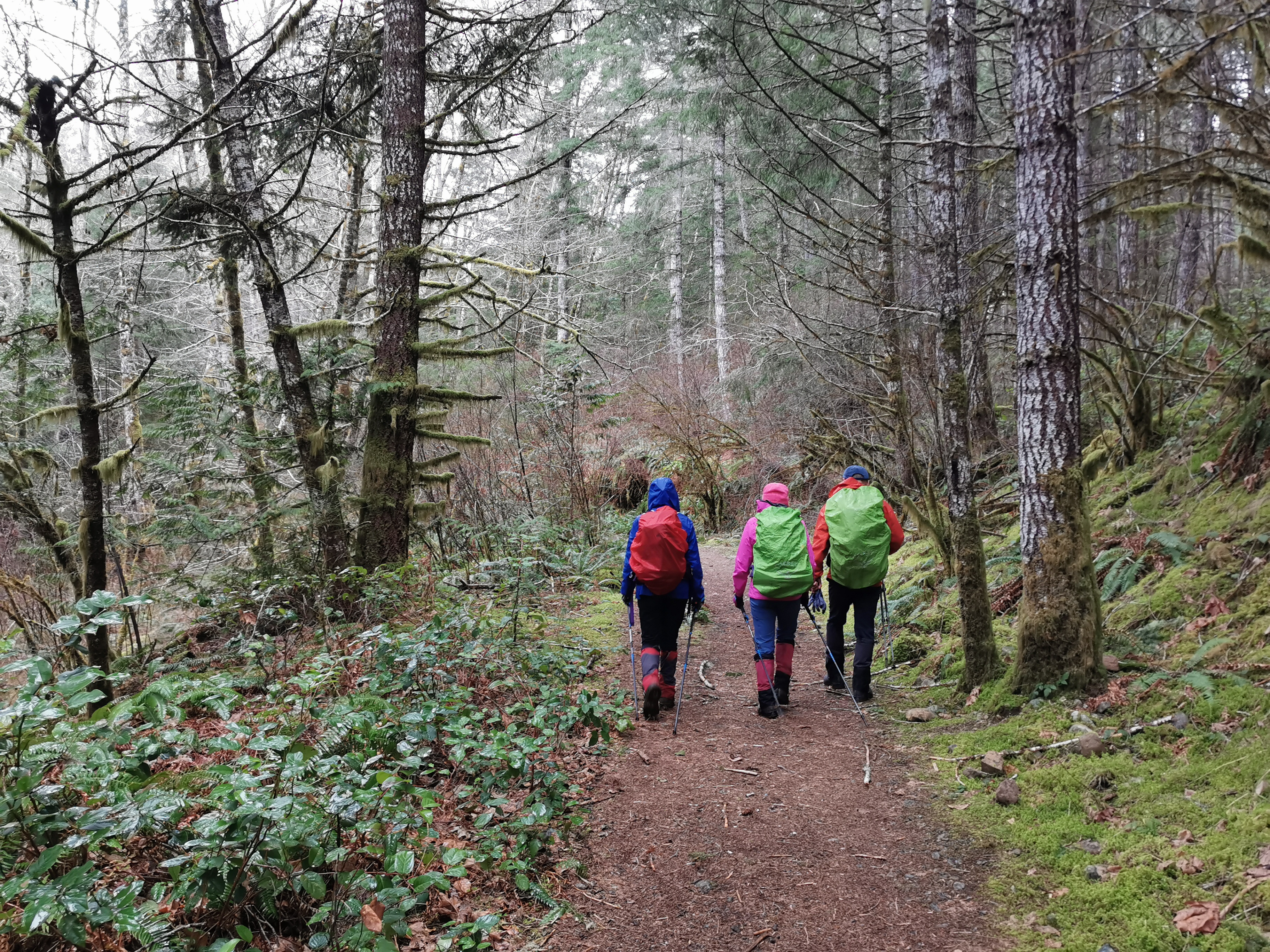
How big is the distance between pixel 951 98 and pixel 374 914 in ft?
22.1

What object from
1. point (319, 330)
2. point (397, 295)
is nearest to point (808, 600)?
point (397, 295)

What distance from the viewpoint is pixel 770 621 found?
6.14 metres

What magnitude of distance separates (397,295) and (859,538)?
A: 17.3 ft

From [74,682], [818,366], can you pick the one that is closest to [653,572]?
[74,682]

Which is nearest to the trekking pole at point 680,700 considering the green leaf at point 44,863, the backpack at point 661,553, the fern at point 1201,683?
the backpack at point 661,553

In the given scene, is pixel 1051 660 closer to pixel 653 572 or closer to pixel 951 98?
pixel 653 572

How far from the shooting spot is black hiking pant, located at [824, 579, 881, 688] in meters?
6.21

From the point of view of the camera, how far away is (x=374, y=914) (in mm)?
2848

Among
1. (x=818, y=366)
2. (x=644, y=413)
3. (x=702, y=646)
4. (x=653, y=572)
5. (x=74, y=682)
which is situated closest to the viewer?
(x=74, y=682)

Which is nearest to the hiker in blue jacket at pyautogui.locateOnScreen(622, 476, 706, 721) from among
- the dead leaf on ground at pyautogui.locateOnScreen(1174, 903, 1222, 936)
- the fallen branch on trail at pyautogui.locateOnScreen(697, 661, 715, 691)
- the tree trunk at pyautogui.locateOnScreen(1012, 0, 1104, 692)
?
the fallen branch on trail at pyautogui.locateOnScreen(697, 661, 715, 691)

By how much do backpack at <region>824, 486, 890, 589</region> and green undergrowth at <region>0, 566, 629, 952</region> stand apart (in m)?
2.63

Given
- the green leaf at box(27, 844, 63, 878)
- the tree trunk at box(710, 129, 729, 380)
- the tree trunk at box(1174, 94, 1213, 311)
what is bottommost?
the green leaf at box(27, 844, 63, 878)

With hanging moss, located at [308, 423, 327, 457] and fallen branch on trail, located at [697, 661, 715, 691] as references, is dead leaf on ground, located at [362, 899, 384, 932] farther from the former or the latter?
hanging moss, located at [308, 423, 327, 457]

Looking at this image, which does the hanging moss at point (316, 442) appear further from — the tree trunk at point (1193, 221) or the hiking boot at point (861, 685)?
the tree trunk at point (1193, 221)
